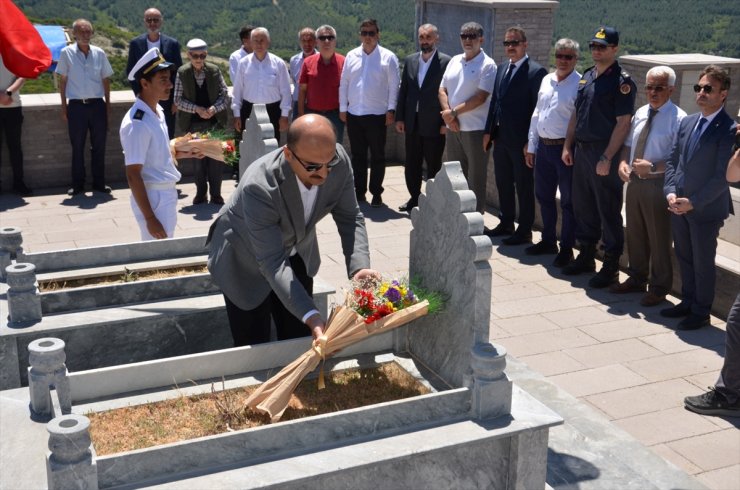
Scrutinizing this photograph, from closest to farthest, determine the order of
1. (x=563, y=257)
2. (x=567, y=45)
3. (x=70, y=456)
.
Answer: (x=70, y=456)
(x=567, y=45)
(x=563, y=257)

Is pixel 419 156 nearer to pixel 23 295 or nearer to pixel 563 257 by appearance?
pixel 563 257

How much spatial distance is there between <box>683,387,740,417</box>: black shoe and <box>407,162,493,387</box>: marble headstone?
2.02 m

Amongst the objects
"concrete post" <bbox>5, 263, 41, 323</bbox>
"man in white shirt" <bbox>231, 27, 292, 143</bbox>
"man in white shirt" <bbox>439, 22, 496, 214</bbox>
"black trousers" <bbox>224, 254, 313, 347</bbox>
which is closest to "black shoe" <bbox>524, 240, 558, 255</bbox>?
"man in white shirt" <bbox>439, 22, 496, 214</bbox>

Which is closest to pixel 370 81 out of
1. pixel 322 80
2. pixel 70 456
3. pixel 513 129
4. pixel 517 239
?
pixel 322 80

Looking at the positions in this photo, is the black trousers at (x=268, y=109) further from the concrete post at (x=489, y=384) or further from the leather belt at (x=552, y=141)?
the concrete post at (x=489, y=384)

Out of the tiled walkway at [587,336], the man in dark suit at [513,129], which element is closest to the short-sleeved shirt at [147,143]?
the tiled walkway at [587,336]

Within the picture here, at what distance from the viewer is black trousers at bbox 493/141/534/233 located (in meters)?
8.90

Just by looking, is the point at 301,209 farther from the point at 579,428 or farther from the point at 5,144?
the point at 5,144

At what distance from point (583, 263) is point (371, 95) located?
3.35m

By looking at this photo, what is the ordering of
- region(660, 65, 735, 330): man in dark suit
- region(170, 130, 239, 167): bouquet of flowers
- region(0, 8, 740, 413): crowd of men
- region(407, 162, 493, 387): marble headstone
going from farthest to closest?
region(170, 130, 239, 167): bouquet of flowers < region(660, 65, 735, 330): man in dark suit < region(0, 8, 740, 413): crowd of men < region(407, 162, 493, 387): marble headstone

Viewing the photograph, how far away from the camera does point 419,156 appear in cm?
1009

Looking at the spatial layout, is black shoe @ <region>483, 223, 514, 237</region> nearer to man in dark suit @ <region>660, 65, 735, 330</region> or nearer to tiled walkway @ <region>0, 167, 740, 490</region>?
tiled walkway @ <region>0, 167, 740, 490</region>

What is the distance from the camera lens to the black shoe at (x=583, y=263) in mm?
8094

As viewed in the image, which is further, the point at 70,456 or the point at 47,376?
the point at 47,376
